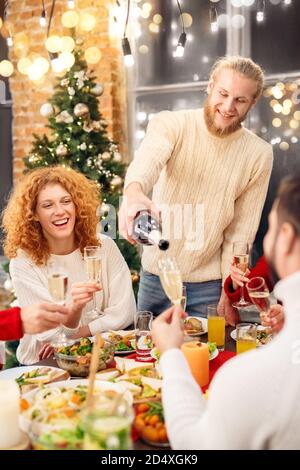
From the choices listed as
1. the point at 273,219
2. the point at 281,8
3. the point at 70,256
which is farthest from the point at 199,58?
the point at 273,219

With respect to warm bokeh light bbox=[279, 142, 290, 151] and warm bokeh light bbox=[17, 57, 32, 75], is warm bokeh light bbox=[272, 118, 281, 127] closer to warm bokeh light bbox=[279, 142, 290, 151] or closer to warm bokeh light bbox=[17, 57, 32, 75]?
warm bokeh light bbox=[279, 142, 290, 151]

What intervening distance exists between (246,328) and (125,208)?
2.08 feet

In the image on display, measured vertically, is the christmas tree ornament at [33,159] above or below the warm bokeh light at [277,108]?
below

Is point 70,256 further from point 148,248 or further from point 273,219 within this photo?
point 273,219

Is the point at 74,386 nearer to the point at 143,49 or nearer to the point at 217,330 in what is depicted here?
the point at 217,330

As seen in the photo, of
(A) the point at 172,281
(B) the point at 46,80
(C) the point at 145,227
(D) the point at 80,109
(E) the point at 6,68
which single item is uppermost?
(E) the point at 6,68

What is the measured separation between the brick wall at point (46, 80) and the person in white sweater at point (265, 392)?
142 inches

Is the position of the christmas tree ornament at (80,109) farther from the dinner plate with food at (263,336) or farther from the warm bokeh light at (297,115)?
the dinner plate with food at (263,336)

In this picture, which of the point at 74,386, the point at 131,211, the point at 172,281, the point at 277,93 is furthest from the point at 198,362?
the point at 277,93

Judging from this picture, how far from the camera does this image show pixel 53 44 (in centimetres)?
394

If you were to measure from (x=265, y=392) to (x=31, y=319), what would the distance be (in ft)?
3.00

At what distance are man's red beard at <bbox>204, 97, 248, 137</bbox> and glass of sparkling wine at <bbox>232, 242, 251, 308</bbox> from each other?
664mm

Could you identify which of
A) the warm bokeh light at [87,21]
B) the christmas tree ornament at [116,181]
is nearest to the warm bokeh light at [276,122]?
the christmas tree ornament at [116,181]

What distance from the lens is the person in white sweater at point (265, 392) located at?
3.22ft
